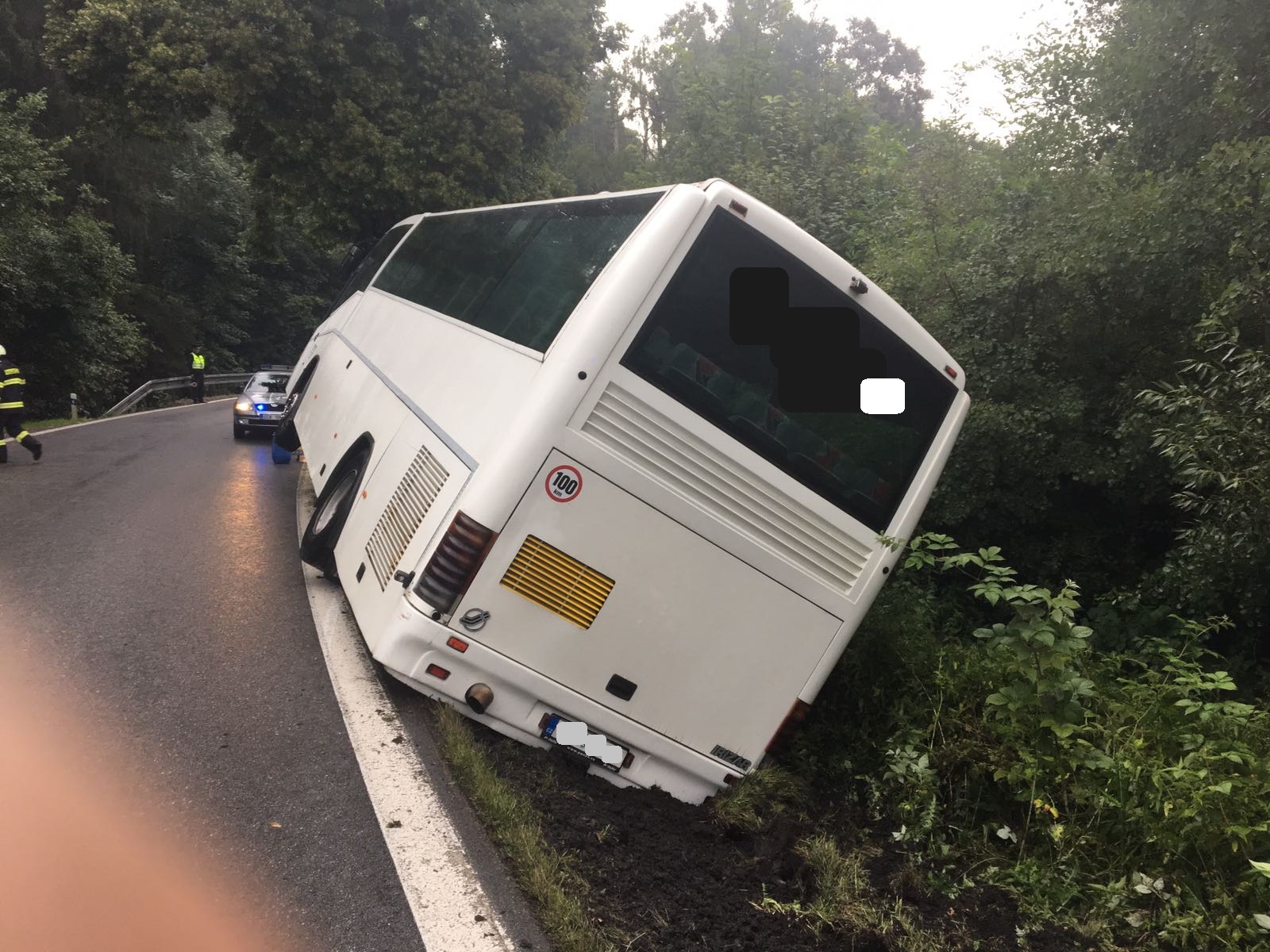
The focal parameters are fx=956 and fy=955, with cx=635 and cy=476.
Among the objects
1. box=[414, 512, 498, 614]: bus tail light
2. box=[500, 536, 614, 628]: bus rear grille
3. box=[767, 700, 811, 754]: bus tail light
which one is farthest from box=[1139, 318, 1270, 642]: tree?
box=[414, 512, 498, 614]: bus tail light

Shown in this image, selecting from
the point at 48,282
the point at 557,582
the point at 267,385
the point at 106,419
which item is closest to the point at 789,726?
the point at 557,582

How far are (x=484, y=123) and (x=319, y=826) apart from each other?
17.8 m

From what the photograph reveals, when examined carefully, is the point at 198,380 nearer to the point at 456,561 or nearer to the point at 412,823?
the point at 456,561

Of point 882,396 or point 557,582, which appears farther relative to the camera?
point 882,396

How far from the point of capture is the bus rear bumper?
4.43m

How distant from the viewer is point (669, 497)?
4.53 metres

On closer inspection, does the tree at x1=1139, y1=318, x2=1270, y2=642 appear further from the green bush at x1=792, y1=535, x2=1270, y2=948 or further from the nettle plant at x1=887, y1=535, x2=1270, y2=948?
the nettle plant at x1=887, y1=535, x2=1270, y2=948

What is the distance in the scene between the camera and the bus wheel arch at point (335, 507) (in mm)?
7219

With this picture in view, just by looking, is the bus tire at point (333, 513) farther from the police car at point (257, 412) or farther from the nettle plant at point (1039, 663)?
the police car at point (257, 412)

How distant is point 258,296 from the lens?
140 feet

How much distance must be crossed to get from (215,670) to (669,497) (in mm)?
2951

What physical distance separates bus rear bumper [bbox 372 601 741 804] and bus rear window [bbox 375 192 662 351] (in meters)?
1.52

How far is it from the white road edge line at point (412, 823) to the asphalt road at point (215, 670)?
67 millimetres

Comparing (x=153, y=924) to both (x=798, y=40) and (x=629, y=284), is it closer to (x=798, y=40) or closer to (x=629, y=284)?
(x=629, y=284)
